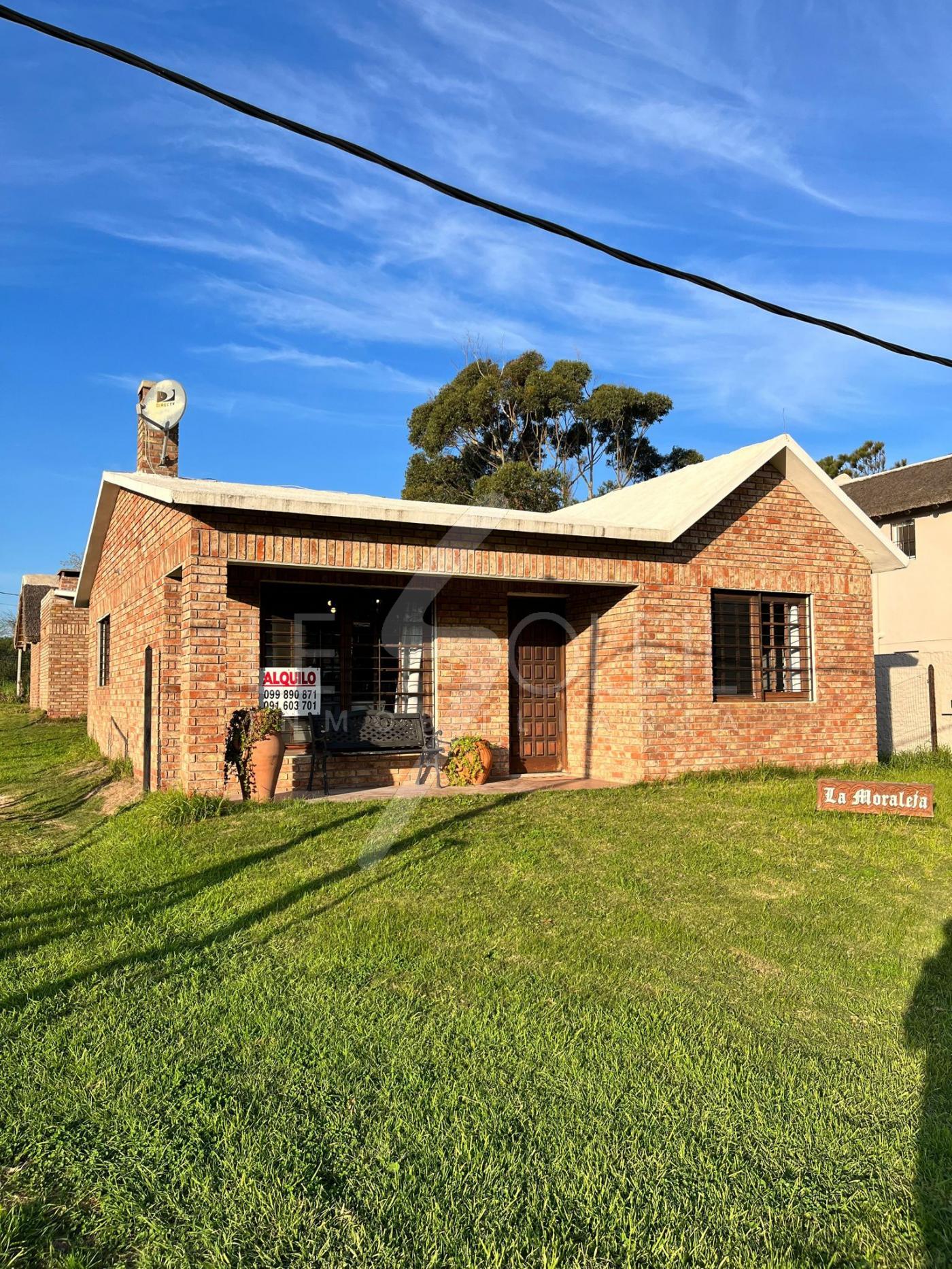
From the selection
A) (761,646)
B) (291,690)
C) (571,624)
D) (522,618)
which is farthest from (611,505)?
(291,690)

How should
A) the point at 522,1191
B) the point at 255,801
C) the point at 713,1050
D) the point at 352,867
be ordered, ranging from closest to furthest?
the point at 522,1191, the point at 713,1050, the point at 352,867, the point at 255,801

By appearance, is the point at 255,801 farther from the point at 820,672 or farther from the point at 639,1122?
the point at 820,672

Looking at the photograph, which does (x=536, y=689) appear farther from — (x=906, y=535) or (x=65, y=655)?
Result: (x=65, y=655)

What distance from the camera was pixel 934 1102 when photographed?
3.72 meters

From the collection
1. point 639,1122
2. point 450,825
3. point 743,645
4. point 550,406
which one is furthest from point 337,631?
point 550,406

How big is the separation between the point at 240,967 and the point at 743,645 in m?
8.95

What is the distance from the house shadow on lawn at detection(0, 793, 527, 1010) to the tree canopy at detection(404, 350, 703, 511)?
25308 mm

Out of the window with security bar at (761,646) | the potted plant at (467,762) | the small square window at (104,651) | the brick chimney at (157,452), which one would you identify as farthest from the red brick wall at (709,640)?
the small square window at (104,651)

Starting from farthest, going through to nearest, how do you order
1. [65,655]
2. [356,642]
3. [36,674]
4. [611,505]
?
1. [36,674]
2. [65,655]
3. [611,505]
4. [356,642]

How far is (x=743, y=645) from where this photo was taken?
12.4 meters

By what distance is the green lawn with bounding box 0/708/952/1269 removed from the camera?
283 centimetres

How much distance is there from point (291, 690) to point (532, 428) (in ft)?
79.4

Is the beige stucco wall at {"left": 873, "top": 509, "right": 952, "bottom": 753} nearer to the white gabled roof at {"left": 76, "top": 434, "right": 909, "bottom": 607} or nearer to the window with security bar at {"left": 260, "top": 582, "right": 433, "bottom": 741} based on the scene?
the white gabled roof at {"left": 76, "top": 434, "right": 909, "bottom": 607}

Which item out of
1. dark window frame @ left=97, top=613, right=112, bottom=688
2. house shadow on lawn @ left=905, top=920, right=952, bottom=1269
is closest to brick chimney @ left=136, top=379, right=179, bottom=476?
dark window frame @ left=97, top=613, right=112, bottom=688
